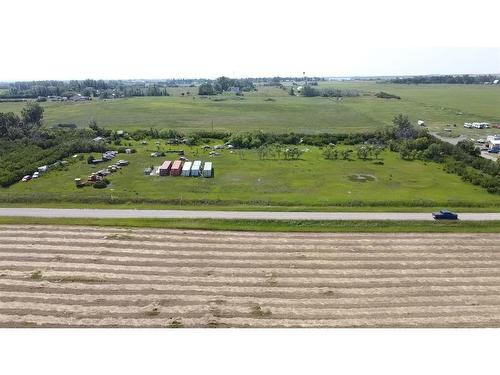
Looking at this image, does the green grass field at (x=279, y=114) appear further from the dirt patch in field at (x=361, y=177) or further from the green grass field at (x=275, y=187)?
the dirt patch in field at (x=361, y=177)

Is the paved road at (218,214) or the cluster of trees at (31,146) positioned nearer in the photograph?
the paved road at (218,214)

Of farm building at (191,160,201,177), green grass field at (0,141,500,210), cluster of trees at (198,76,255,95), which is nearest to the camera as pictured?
green grass field at (0,141,500,210)

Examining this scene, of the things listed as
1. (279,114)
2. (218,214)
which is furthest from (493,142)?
(279,114)

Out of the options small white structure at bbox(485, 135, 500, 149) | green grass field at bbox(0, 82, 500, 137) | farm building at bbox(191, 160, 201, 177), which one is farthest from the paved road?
green grass field at bbox(0, 82, 500, 137)

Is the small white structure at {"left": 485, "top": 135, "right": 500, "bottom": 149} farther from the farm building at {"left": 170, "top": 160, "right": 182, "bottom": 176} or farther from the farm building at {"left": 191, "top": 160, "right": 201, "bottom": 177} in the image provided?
the farm building at {"left": 170, "top": 160, "right": 182, "bottom": 176}

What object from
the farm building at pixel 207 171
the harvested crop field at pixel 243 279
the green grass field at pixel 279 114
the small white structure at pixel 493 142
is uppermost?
the green grass field at pixel 279 114

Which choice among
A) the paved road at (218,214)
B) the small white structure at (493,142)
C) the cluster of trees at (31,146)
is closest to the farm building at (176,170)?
the paved road at (218,214)
